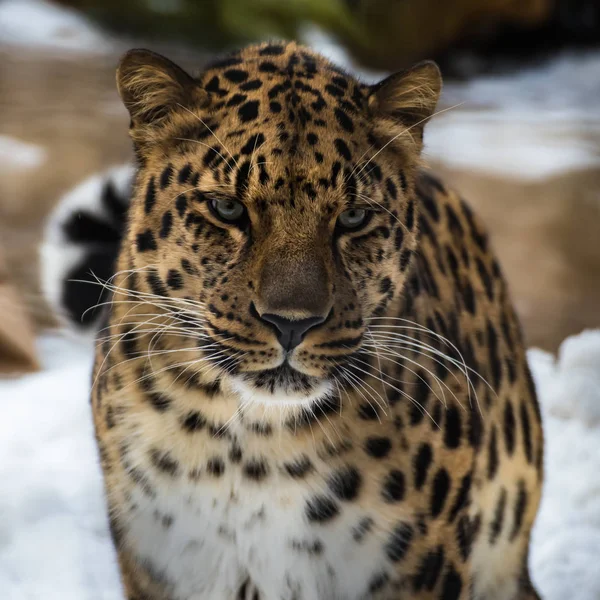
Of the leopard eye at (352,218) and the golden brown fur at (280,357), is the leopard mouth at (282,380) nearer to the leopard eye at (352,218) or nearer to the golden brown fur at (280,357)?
the golden brown fur at (280,357)

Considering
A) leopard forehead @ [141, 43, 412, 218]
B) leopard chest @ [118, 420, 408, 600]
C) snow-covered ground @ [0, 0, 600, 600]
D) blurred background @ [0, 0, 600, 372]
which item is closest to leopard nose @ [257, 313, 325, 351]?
leopard forehead @ [141, 43, 412, 218]

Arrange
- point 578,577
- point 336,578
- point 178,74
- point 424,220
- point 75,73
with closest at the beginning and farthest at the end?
point 178,74, point 336,578, point 424,220, point 578,577, point 75,73

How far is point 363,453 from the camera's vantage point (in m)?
1.70

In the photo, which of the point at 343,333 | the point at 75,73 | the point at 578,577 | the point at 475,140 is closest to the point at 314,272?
the point at 343,333

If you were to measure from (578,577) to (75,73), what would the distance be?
17.4 feet

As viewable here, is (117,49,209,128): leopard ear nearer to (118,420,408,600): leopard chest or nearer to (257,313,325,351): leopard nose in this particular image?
(257,313,325,351): leopard nose

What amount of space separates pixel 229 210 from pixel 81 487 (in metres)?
1.30

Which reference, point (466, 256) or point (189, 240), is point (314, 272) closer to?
point (189, 240)

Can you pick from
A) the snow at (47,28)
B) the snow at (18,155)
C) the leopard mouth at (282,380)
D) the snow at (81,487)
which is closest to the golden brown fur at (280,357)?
the leopard mouth at (282,380)

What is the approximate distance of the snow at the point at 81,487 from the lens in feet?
7.49

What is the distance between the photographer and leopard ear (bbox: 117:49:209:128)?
5.31ft

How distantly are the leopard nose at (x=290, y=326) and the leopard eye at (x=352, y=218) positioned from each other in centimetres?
18

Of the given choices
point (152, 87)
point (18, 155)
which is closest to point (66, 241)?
point (152, 87)

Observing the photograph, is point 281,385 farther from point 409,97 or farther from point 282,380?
point 409,97
